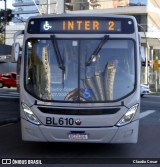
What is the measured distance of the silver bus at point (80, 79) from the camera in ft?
28.8

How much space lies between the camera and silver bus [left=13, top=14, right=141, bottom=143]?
879 cm

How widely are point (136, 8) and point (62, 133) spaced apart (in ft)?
153

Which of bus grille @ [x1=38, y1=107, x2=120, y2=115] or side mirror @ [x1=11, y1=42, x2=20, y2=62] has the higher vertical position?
side mirror @ [x1=11, y1=42, x2=20, y2=62]

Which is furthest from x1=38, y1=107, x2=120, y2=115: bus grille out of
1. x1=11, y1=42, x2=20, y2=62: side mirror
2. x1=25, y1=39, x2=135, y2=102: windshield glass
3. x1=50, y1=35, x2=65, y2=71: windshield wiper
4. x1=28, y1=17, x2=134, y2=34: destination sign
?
x1=28, y1=17, x2=134, y2=34: destination sign

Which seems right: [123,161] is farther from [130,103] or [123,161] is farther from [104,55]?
[104,55]

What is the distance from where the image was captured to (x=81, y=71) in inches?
358

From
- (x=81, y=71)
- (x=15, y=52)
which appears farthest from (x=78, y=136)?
(x=15, y=52)

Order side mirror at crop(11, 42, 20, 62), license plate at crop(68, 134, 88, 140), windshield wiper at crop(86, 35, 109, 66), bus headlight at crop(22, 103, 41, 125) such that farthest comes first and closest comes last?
side mirror at crop(11, 42, 20, 62) → windshield wiper at crop(86, 35, 109, 66) → bus headlight at crop(22, 103, 41, 125) → license plate at crop(68, 134, 88, 140)

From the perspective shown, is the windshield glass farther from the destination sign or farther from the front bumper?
the front bumper

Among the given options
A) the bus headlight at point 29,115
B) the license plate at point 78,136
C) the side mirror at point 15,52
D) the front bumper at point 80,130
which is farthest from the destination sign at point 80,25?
the license plate at point 78,136

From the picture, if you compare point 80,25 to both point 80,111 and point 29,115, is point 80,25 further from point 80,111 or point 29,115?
point 29,115

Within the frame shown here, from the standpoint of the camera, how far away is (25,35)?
9.45m

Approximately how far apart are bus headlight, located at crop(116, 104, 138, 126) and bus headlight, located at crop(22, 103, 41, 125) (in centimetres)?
161

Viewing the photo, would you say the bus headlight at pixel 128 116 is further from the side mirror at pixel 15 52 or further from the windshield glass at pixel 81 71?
the side mirror at pixel 15 52
